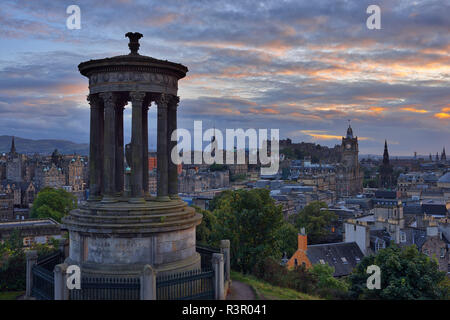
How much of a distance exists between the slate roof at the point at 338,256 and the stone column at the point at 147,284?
3918cm

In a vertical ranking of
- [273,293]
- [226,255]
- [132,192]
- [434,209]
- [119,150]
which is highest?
[119,150]

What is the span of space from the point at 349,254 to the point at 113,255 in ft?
145

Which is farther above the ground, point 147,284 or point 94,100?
point 94,100

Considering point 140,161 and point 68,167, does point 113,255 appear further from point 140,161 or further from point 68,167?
point 68,167

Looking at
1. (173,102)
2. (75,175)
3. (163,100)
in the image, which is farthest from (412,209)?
(75,175)

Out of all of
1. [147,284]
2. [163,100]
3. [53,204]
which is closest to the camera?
[147,284]

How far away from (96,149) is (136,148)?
9.58 feet

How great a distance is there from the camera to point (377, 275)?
26656 mm

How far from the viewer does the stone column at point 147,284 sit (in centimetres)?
1681

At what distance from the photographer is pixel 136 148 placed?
68.1 ft

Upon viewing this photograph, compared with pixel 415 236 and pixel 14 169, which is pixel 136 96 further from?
pixel 14 169

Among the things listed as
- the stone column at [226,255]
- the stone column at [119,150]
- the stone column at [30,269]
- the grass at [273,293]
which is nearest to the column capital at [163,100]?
the stone column at [119,150]

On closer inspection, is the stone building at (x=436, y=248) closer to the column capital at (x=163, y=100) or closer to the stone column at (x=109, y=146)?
the column capital at (x=163, y=100)
